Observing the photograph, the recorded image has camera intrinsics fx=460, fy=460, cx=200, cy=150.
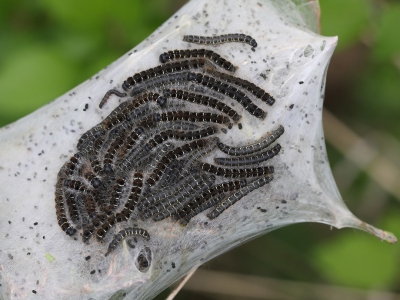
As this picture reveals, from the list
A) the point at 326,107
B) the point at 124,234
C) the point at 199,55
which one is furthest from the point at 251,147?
the point at 326,107

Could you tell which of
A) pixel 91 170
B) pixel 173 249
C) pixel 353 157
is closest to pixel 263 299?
pixel 353 157

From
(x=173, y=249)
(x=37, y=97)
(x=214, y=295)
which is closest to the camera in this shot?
(x=173, y=249)

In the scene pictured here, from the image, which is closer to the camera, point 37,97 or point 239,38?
point 239,38

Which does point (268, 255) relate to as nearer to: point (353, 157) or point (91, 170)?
point (353, 157)

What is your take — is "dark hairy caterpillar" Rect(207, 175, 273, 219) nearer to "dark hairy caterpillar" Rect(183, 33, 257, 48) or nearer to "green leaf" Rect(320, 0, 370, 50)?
"dark hairy caterpillar" Rect(183, 33, 257, 48)

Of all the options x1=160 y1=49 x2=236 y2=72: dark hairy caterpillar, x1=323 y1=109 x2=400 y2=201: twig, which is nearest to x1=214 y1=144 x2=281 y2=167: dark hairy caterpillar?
x1=160 y1=49 x2=236 y2=72: dark hairy caterpillar

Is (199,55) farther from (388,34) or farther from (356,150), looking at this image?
(356,150)
